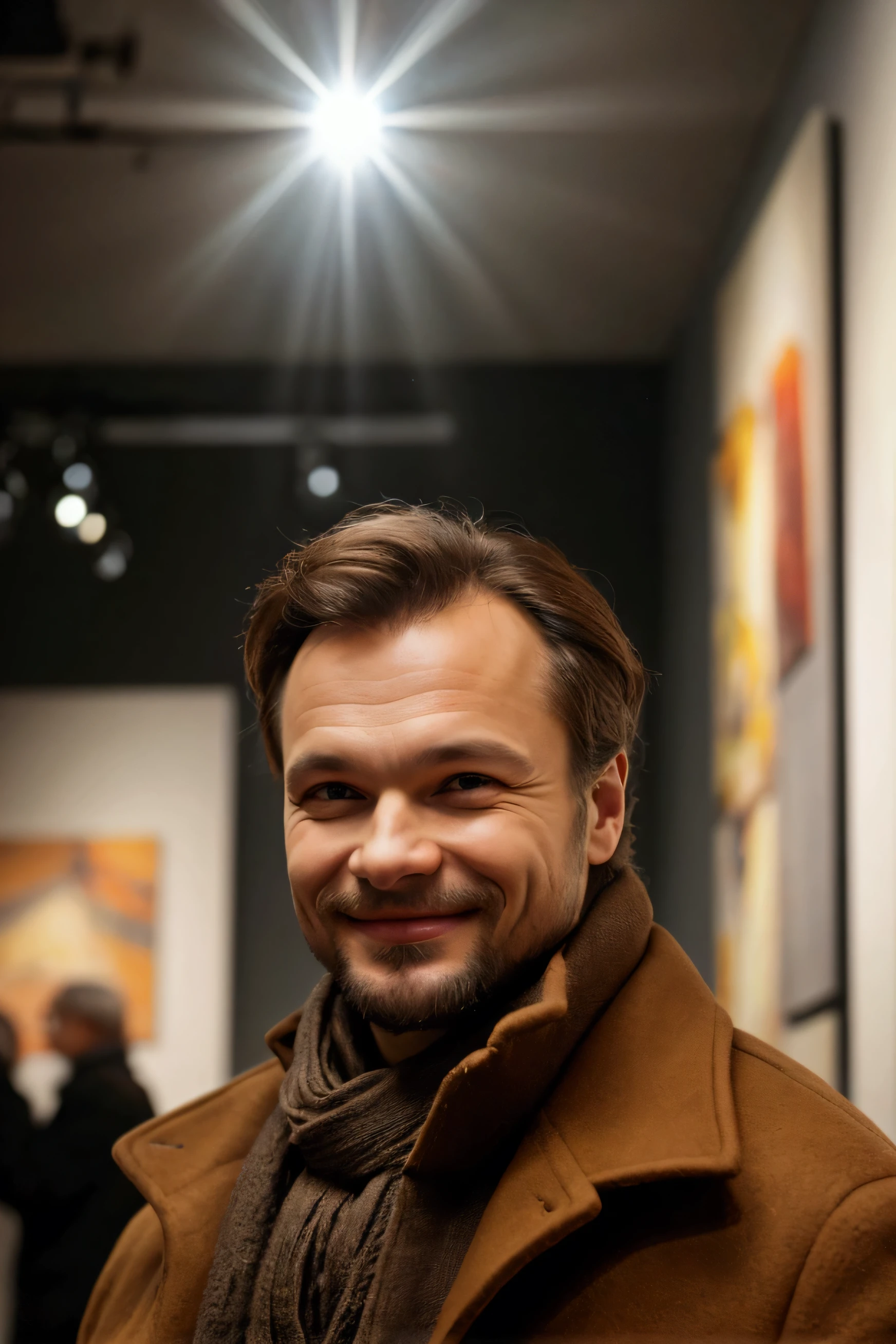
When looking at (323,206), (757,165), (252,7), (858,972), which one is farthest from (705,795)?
(252,7)

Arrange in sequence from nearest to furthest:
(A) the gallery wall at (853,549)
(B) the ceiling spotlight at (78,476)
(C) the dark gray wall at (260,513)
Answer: (A) the gallery wall at (853,549) → (C) the dark gray wall at (260,513) → (B) the ceiling spotlight at (78,476)

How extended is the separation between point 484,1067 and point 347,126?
1253 mm

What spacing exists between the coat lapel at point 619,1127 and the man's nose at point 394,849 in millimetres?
230

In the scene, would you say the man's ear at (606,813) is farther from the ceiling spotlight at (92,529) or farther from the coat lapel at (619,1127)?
the ceiling spotlight at (92,529)

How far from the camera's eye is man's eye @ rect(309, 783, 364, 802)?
1.23 metres

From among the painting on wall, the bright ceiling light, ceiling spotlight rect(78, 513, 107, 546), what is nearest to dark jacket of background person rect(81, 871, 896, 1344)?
the painting on wall

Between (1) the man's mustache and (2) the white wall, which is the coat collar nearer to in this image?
(1) the man's mustache

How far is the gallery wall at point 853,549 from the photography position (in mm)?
1401

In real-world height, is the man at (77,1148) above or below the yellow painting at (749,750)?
below

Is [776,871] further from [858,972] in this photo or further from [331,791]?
[331,791]

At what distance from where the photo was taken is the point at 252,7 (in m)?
1.75

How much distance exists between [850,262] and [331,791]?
0.86 meters

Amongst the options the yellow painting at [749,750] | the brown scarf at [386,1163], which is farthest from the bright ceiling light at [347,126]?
the brown scarf at [386,1163]

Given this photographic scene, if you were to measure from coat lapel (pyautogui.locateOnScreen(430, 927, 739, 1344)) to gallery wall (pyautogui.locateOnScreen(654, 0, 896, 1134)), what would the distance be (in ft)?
1.00
